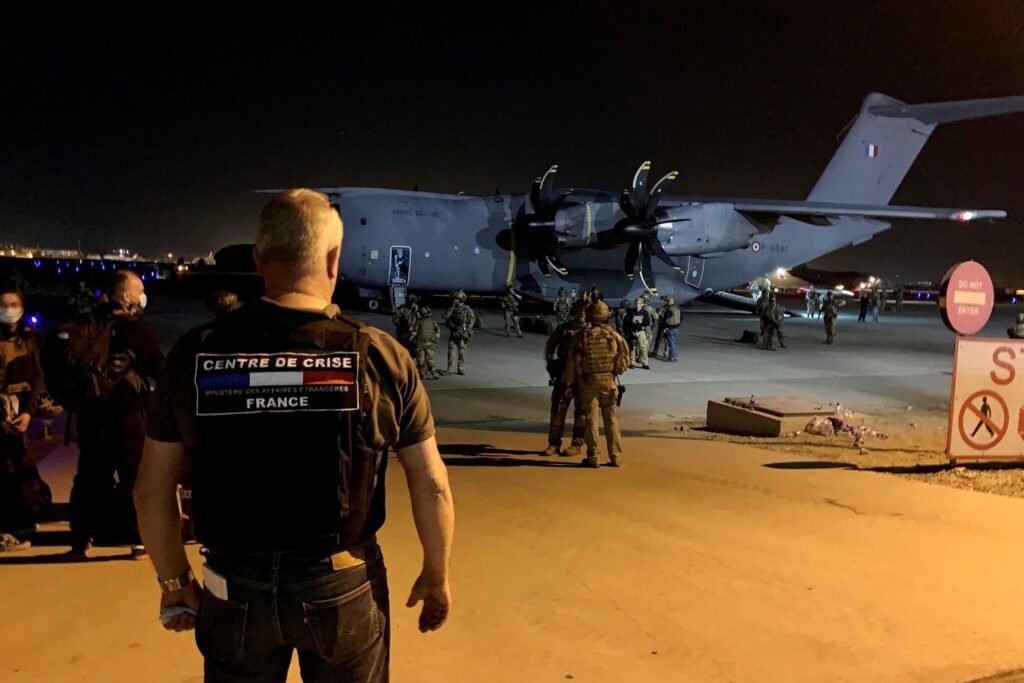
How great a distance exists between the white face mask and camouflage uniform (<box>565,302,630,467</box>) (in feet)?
15.6

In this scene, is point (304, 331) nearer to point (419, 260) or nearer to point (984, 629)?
point (984, 629)

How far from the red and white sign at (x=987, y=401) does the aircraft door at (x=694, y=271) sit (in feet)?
62.4

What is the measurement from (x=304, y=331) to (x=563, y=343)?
6307 millimetres

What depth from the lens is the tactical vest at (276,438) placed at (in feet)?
6.61

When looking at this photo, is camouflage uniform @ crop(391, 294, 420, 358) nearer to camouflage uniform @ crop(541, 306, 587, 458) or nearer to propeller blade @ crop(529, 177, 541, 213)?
camouflage uniform @ crop(541, 306, 587, 458)

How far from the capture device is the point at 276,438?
79.4 inches

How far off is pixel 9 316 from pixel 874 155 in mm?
30046

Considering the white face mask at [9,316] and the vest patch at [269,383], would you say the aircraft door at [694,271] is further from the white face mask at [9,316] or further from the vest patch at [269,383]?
the vest patch at [269,383]

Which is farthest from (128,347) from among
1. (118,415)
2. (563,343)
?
(563,343)

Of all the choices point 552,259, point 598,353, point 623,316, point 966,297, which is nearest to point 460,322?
point 623,316

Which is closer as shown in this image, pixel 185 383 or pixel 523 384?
pixel 185 383

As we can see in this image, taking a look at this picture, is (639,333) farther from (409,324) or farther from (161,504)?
(161,504)

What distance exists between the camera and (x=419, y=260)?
24188mm

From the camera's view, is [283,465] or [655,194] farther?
[655,194]
